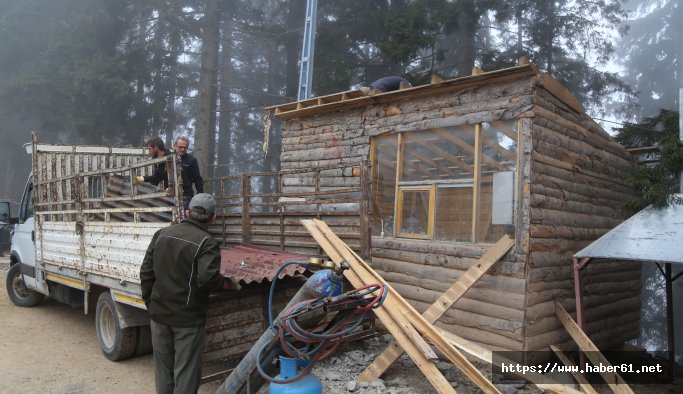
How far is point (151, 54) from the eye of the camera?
69.2 ft

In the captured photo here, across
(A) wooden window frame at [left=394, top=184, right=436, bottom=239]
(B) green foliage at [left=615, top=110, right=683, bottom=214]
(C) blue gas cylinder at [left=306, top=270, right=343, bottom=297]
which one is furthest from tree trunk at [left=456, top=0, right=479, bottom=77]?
(C) blue gas cylinder at [left=306, top=270, right=343, bottom=297]

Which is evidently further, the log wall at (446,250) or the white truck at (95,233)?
the log wall at (446,250)

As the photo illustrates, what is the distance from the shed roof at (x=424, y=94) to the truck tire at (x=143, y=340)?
4743 mm

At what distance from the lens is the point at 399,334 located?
16.1 feet

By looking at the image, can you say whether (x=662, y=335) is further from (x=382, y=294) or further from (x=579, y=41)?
(x=382, y=294)

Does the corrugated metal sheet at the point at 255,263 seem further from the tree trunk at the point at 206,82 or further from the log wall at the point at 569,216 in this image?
the tree trunk at the point at 206,82

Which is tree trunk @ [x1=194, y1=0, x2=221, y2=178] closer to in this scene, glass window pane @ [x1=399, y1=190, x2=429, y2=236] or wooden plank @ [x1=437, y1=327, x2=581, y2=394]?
glass window pane @ [x1=399, y1=190, x2=429, y2=236]

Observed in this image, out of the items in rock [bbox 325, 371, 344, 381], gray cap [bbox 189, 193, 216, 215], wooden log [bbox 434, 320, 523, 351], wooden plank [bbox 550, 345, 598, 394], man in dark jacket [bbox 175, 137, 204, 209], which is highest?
man in dark jacket [bbox 175, 137, 204, 209]

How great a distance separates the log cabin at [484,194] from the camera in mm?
5973

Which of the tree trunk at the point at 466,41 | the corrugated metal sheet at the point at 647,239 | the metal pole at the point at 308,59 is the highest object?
the tree trunk at the point at 466,41

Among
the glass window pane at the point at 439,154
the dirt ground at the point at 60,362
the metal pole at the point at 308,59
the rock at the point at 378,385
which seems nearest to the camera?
the rock at the point at 378,385

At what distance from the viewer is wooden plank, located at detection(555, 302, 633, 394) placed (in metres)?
5.56

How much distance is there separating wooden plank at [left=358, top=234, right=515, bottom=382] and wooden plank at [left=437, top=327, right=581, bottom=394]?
25.4 inches

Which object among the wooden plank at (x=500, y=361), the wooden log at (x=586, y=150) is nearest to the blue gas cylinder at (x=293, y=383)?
the wooden plank at (x=500, y=361)
